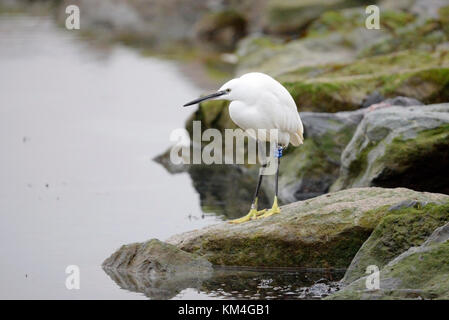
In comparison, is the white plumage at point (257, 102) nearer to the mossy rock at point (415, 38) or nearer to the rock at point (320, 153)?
the rock at point (320, 153)

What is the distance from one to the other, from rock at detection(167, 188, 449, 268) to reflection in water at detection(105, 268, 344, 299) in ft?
0.42

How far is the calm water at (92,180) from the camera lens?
8797 mm

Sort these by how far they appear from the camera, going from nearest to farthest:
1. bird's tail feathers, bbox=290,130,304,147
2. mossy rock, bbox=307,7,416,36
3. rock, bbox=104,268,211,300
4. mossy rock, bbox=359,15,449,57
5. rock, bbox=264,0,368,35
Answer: rock, bbox=104,268,211,300
bird's tail feathers, bbox=290,130,304,147
mossy rock, bbox=359,15,449,57
mossy rock, bbox=307,7,416,36
rock, bbox=264,0,368,35

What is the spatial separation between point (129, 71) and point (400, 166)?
54.7 feet

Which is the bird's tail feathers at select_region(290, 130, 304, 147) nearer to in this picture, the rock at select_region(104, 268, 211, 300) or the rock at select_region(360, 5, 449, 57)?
the rock at select_region(104, 268, 211, 300)

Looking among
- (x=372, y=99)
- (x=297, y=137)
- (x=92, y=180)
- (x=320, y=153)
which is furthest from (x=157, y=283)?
(x=372, y=99)

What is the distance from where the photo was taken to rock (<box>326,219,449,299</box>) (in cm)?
693

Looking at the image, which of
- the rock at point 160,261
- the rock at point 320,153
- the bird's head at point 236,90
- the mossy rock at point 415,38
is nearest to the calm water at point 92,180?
the rock at point 160,261

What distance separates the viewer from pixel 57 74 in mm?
25719

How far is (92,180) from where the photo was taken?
14250mm

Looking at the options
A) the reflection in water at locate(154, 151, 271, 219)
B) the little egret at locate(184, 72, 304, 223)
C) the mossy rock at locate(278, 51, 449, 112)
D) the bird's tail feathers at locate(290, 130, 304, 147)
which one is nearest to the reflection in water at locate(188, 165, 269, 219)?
the reflection in water at locate(154, 151, 271, 219)

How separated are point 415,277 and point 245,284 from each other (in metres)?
2.03

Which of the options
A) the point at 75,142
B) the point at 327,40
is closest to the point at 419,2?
the point at 327,40

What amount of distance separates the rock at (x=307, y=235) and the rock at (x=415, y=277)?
131 cm
